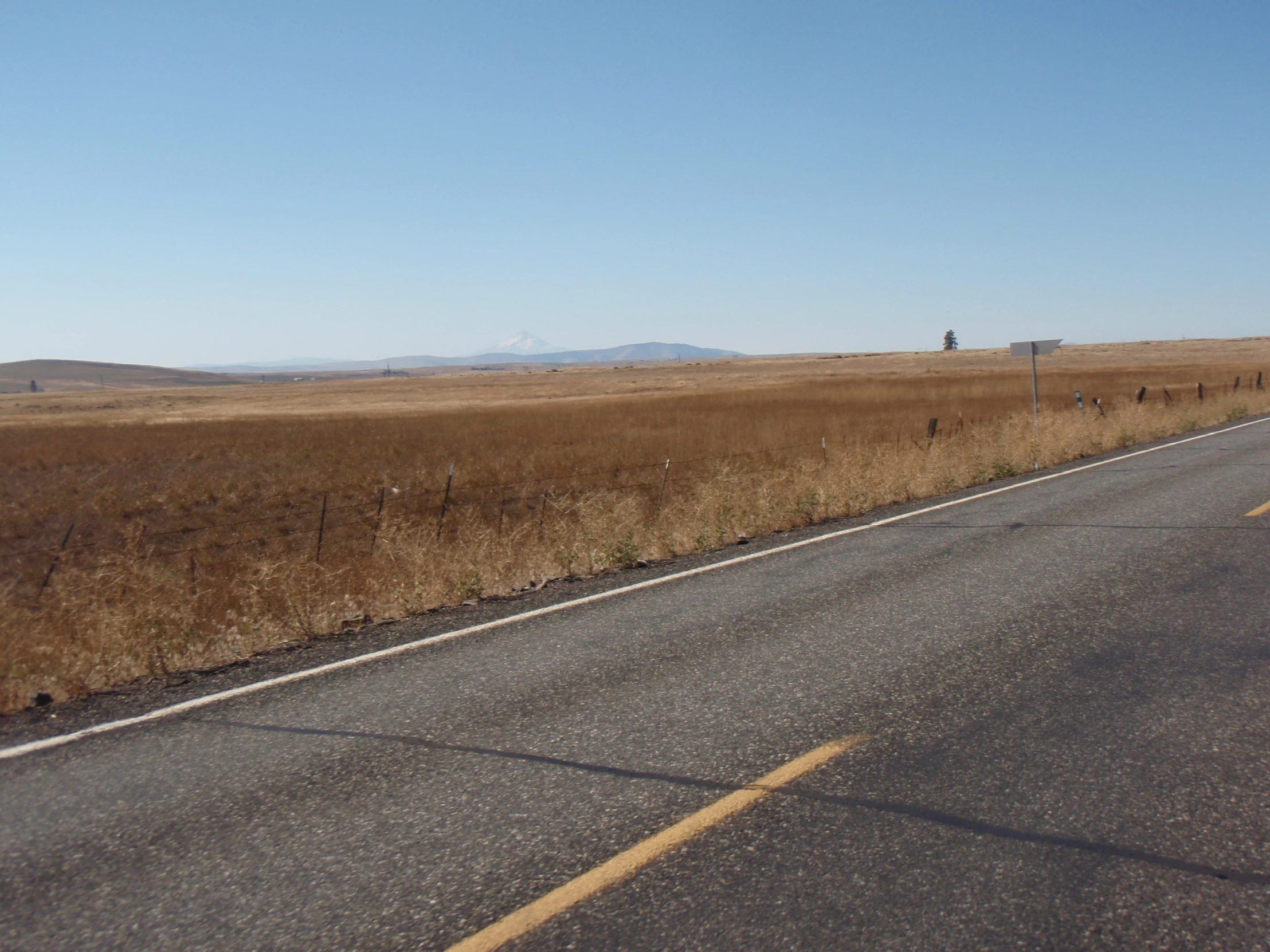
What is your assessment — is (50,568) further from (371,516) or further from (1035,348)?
(1035,348)

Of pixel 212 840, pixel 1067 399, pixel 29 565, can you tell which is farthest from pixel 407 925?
pixel 1067 399

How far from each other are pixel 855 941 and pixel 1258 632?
478 cm

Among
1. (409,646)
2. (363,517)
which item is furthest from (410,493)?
(409,646)

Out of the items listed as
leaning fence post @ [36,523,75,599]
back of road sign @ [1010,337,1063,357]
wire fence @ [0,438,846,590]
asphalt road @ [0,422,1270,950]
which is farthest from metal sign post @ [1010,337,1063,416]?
leaning fence post @ [36,523,75,599]

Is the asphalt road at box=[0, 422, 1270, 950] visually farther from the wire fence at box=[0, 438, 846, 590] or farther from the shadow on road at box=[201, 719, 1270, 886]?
the wire fence at box=[0, 438, 846, 590]

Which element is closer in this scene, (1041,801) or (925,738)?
(1041,801)

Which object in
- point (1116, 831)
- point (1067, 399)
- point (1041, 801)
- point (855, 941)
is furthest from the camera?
point (1067, 399)

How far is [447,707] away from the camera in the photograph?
17.3 ft

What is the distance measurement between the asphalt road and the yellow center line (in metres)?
0.05

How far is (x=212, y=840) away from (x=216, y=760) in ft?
2.93

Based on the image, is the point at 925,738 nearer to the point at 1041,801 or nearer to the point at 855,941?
the point at 1041,801

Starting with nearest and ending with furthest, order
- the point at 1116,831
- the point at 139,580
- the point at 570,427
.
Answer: the point at 1116,831, the point at 139,580, the point at 570,427

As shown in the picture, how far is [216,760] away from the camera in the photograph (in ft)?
15.2

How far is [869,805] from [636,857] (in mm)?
1052
